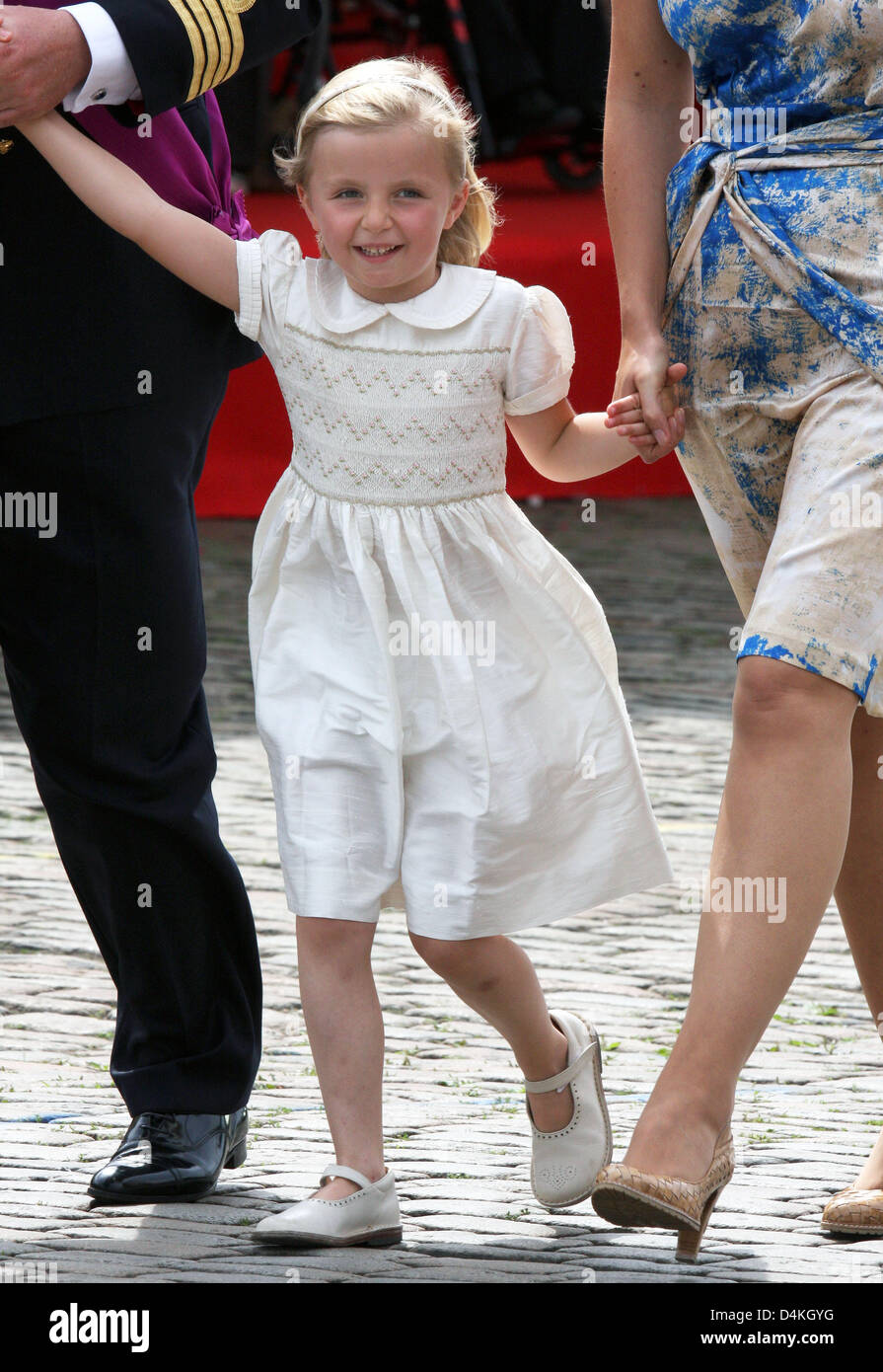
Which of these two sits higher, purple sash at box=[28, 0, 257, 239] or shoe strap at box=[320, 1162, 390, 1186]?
purple sash at box=[28, 0, 257, 239]

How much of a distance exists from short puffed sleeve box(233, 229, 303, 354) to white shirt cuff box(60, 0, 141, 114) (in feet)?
0.89

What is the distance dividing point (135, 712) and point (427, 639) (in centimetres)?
48

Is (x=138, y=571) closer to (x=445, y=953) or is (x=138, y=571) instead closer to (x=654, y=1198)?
(x=445, y=953)

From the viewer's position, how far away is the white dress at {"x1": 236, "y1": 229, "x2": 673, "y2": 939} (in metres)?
2.77

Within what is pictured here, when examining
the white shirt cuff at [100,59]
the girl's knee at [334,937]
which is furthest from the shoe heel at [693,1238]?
the white shirt cuff at [100,59]

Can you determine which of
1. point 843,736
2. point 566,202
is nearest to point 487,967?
point 843,736

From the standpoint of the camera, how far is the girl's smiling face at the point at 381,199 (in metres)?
2.79

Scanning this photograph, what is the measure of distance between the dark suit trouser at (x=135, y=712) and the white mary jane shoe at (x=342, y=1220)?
39 centimetres

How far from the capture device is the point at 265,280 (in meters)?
2.85

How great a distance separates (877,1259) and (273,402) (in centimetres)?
617

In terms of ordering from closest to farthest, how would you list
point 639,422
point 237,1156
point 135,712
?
point 639,422, point 135,712, point 237,1156

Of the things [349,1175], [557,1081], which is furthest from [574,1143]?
[349,1175]

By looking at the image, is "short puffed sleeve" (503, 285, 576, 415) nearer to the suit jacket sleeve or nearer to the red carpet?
the suit jacket sleeve

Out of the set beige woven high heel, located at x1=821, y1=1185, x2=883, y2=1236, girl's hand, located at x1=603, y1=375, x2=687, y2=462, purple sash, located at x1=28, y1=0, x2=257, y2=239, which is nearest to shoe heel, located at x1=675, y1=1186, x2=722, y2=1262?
beige woven high heel, located at x1=821, y1=1185, x2=883, y2=1236
